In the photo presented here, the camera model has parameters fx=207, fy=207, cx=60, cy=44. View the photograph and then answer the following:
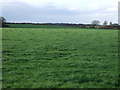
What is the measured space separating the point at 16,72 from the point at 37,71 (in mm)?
984

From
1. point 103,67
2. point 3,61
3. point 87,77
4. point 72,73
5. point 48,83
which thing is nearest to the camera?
point 48,83

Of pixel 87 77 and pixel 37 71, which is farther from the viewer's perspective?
pixel 37 71

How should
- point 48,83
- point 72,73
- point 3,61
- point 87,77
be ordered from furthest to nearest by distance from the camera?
point 3,61, point 72,73, point 87,77, point 48,83

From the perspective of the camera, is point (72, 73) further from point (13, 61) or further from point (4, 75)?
point (13, 61)

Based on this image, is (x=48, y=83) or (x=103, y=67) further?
(x=103, y=67)

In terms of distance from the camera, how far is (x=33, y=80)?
845 cm

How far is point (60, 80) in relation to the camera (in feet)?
28.0

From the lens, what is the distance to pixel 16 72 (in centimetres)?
968

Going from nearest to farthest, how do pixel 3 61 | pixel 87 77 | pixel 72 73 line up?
1. pixel 87 77
2. pixel 72 73
3. pixel 3 61

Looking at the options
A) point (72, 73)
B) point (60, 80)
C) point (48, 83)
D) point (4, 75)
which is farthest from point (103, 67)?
point (4, 75)

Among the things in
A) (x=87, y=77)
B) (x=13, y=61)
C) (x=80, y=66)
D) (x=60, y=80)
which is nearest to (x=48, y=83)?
(x=60, y=80)

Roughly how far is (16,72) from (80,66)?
3.47 meters

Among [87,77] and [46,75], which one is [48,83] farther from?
[87,77]

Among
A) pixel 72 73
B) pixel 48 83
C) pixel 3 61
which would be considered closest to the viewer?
pixel 48 83
